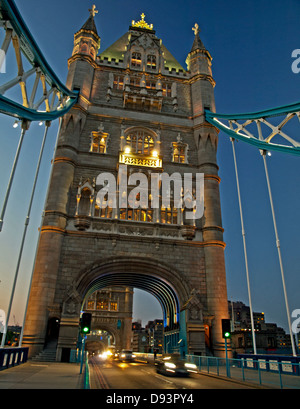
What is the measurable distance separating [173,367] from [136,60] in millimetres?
31754

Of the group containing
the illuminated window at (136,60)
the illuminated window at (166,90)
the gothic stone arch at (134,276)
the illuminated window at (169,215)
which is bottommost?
the gothic stone arch at (134,276)

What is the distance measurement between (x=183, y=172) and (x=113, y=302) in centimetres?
3605

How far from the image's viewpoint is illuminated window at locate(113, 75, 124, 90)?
32.8m

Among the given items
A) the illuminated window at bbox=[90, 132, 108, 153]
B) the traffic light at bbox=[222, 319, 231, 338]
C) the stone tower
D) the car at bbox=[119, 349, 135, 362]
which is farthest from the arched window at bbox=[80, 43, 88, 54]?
the car at bbox=[119, 349, 135, 362]

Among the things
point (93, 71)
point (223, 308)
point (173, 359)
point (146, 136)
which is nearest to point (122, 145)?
point (146, 136)

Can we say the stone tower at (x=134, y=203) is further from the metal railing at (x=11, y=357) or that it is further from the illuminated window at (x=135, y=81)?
the metal railing at (x=11, y=357)

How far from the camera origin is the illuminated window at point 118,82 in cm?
3284

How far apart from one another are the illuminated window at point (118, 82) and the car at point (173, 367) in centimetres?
2683

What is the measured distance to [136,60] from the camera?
3503cm

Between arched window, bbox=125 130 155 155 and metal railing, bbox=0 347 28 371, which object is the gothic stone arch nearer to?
metal railing, bbox=0 347 28 371

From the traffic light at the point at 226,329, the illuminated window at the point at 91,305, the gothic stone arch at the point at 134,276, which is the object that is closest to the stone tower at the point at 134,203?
the gothic stone arch at the point at 134,276

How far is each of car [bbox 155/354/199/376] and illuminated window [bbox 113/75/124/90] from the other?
2683cm

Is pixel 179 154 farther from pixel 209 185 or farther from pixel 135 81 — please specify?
pixel 135 81

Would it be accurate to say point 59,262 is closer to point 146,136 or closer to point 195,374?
point 195,374
